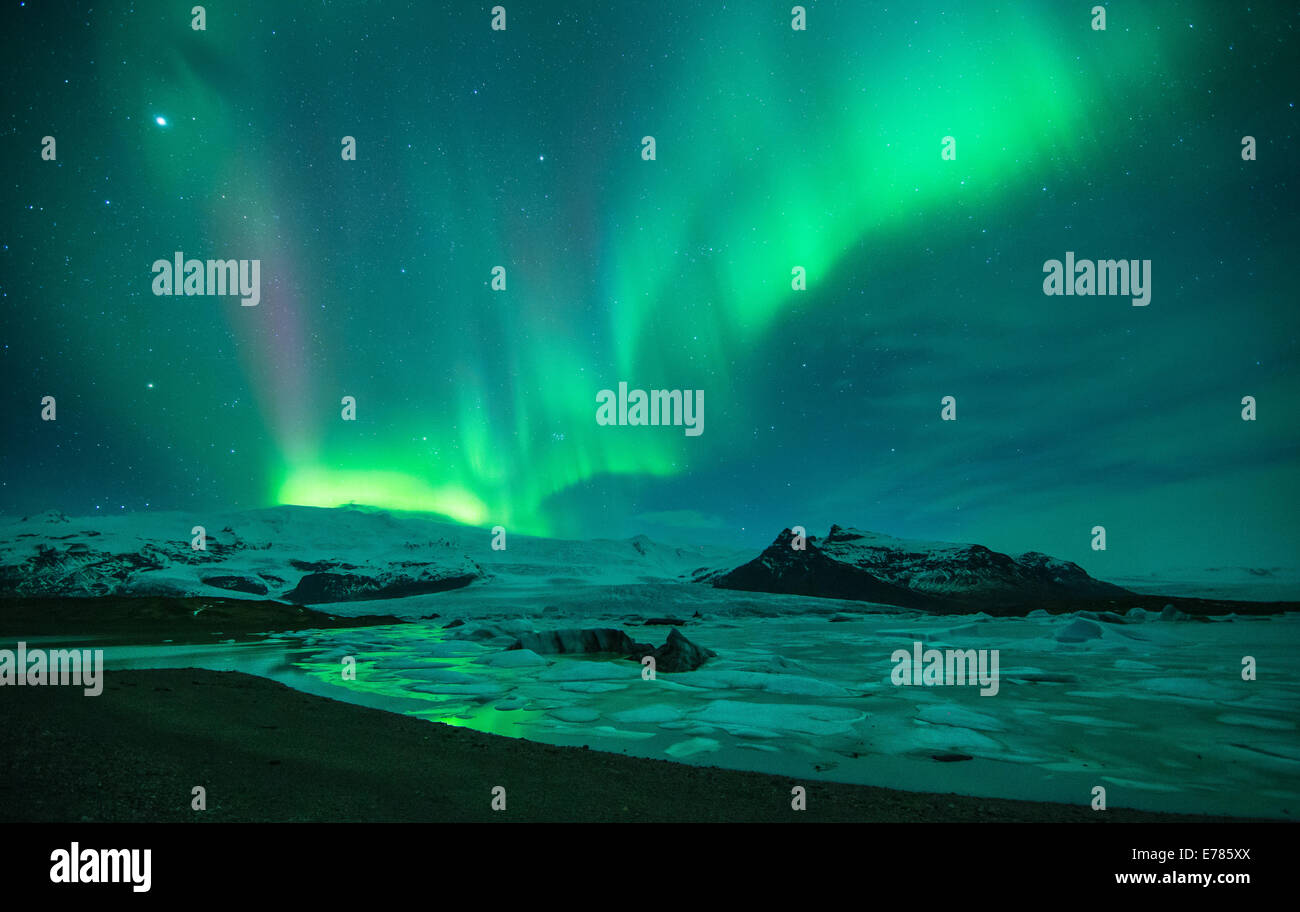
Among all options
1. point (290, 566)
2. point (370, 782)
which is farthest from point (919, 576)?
point (370, 782)

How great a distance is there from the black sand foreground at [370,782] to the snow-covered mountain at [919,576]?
157m

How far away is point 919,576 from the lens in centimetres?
17488

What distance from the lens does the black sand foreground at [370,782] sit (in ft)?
21.5

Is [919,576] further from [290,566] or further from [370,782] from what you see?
[370,782]

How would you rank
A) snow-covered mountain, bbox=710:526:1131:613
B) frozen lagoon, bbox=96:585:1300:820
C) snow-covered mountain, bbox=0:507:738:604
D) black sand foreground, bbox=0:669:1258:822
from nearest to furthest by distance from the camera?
1. black sand foreground, bbox=0:669:1258:822
2. frozen lagoon, bbox=96:585:1300:820
3. snow-covered mountain, bbox=0:507:738:604
4. snow-covered mountain, bbox=710:526:1131:613

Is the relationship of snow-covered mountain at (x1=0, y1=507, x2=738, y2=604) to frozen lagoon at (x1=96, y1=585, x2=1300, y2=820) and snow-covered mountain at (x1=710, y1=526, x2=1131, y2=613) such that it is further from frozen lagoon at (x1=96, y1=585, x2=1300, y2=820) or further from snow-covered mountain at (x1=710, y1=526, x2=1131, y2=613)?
frozen lagoon at (x1=96, y1=585, x2=1300, y2=820)

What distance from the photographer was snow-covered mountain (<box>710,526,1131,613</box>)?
16300 cm

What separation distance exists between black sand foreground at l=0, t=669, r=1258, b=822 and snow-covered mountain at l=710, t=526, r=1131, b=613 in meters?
157

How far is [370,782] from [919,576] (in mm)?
187974

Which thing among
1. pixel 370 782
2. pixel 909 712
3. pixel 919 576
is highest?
pixel 370 782

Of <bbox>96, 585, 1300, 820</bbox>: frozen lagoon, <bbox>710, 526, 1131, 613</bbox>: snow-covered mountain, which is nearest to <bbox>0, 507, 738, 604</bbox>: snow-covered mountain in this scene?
<bbox>710, 526, 1131, 613</bbox>: snow-covered mountain
